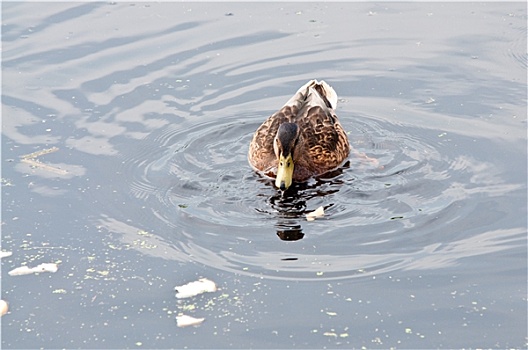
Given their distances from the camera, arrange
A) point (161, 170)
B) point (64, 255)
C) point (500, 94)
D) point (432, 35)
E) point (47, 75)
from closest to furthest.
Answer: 1. point (64, 255)
2. point (161, 170)
3. point (500, 94)
4. point (47, 75)
5. point (432, 35)

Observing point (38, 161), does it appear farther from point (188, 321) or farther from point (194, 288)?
point (188, 321)

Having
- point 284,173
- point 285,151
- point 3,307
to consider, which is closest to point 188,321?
point 3,307

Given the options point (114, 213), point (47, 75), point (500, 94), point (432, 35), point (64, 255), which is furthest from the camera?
point (432, 35)

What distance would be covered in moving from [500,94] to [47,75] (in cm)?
533

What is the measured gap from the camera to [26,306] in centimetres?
777

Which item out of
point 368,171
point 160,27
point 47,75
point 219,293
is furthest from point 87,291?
point 160,27

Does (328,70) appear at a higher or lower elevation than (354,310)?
higher

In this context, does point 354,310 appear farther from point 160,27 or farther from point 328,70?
point 160,27

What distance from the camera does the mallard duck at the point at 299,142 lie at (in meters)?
10.1

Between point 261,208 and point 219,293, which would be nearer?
point 219,293

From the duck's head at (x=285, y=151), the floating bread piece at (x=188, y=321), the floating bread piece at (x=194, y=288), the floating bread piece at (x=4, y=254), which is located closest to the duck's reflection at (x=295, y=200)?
the duck's head at (x=285, y=151)

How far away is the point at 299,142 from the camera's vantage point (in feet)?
34.4

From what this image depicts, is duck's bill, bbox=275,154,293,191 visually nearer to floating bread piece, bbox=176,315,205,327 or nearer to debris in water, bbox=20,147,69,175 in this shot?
debris in water, bbox=20,147,69,175

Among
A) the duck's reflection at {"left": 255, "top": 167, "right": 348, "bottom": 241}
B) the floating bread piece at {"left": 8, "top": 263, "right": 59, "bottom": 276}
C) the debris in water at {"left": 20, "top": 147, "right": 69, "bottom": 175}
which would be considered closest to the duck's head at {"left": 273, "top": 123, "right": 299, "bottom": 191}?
the duck's reflection at {"left": 255, "top": 167, "right": 348, "bottom": 241}
